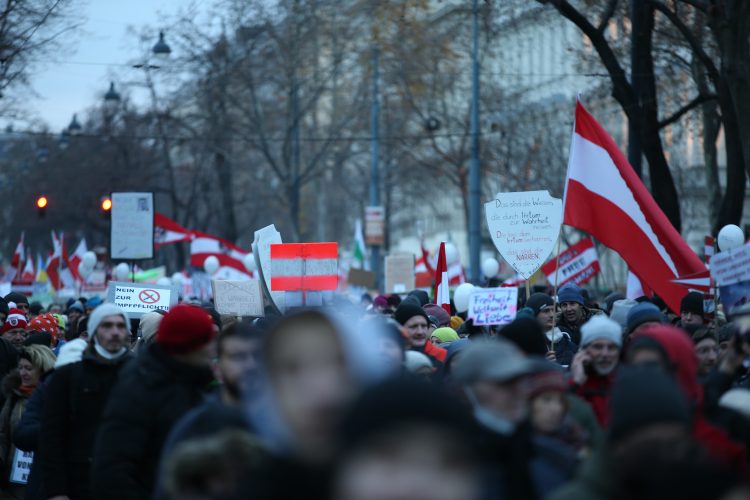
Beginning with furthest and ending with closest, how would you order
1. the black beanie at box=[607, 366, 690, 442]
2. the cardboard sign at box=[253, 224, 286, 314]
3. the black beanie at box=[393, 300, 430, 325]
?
the cardboard sign at box=[253, 224, 286, 314] < the black beanie at box=[393, 300, 430, 325] < the black beanie at box=[607, 366, 690, 442]

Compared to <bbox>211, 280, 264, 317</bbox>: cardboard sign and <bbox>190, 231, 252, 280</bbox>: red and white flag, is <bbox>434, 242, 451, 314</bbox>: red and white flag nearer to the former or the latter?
<bbox>211, 280, 264, 317</bbox>: cardboard sign

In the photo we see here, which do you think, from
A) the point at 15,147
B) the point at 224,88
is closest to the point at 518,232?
the point at 224,88

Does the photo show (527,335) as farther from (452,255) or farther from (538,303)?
(452,255)

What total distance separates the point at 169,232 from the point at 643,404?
2741 centimetres

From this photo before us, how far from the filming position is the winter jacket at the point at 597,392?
6.59 m

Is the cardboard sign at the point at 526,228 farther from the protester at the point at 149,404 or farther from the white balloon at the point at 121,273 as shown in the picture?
the white balloon at the point at 121,273

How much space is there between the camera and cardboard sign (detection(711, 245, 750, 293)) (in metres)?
8.27

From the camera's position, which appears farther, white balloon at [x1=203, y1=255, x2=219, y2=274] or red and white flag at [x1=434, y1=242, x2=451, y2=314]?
white balloon at [x1=203, y1=255, x2=219, y2=274]

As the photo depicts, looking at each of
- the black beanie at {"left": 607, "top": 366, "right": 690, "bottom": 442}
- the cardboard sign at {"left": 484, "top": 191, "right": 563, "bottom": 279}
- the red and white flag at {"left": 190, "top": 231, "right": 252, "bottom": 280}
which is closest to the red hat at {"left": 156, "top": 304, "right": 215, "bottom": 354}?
the black beanie at {"left": 607, "top": 366, "right": 690, "bottom": 442}

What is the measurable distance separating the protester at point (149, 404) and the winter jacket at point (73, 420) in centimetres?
100

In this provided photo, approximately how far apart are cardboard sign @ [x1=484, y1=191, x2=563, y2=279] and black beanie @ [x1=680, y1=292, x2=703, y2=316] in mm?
1196

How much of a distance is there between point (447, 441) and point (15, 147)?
213 ft

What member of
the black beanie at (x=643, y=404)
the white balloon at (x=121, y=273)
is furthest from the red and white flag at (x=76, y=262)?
the black beanie at (x=643, y=404)

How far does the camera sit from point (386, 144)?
46.5 m
